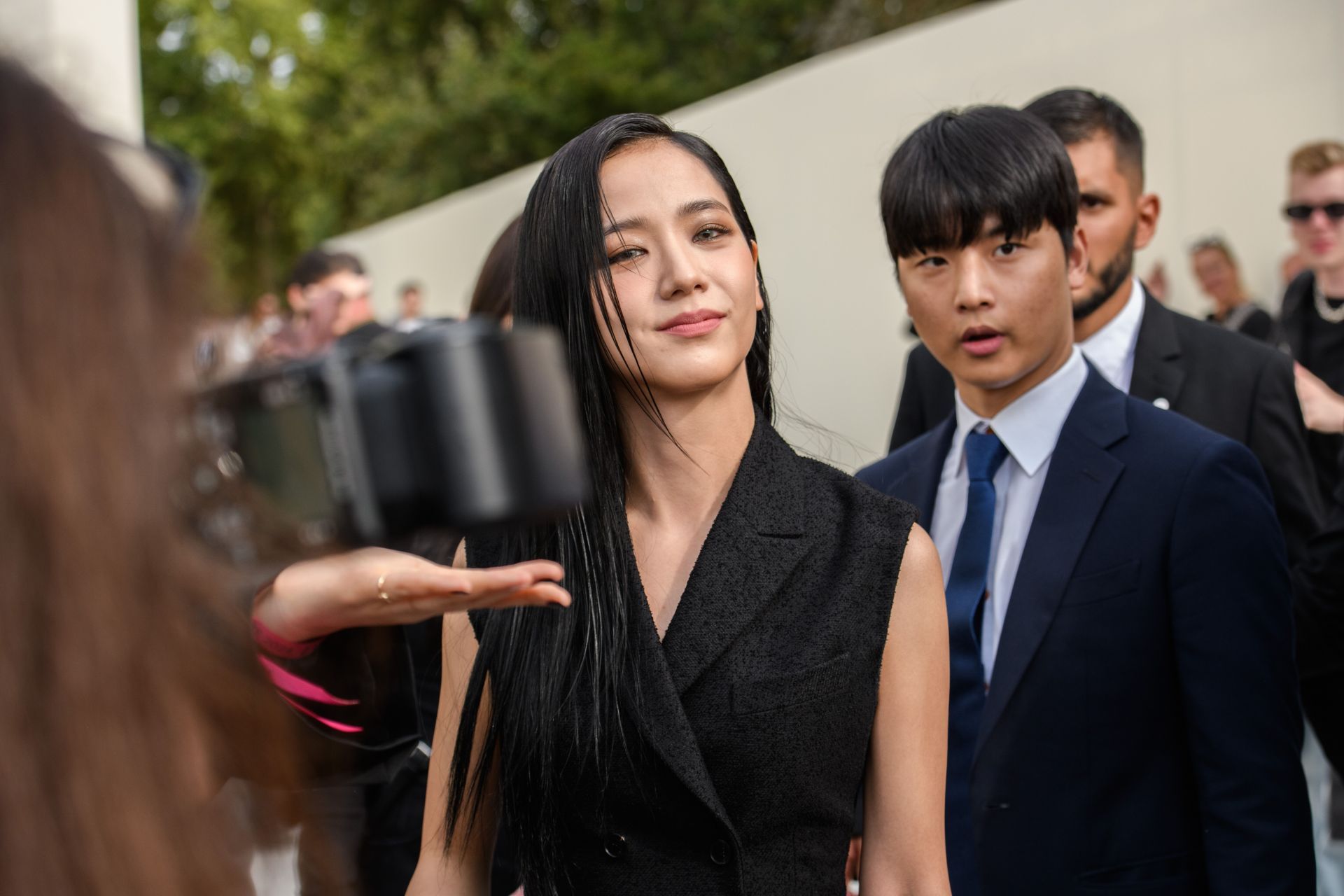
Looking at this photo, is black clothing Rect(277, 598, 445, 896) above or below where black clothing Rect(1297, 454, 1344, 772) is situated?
above

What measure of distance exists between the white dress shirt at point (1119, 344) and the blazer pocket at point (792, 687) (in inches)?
66.0

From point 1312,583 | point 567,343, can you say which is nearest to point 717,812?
point 567,343

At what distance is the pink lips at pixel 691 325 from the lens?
1848 mm

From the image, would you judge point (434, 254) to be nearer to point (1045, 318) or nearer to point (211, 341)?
point (1045, 318)

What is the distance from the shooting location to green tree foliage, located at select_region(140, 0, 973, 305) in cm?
1778

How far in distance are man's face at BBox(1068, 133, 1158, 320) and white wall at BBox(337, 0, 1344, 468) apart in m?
1.11

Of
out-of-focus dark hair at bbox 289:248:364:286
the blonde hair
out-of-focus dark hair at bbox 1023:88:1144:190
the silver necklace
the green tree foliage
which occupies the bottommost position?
the silver necklace

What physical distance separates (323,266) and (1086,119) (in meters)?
3.99

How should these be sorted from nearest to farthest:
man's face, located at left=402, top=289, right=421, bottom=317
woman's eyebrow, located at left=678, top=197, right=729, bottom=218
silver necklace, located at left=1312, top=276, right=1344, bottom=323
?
woman's eyebrow, located at left=678, top=197, right=729, bottom=218 < silver necklace, located at left=1312, top=276, right=1344, bottom=323 < man's face, located at left=402, top=289, right=421, bottom=317

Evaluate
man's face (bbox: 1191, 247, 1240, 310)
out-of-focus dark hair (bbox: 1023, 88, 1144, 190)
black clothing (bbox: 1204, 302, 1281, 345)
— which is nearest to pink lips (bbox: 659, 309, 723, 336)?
out-of-focus dark hair (bbox: 1023, 88, 1144, 190)

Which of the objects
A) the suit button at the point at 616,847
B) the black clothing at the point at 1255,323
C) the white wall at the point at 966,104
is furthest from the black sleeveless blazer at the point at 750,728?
the black clothing at the point at 1255,323

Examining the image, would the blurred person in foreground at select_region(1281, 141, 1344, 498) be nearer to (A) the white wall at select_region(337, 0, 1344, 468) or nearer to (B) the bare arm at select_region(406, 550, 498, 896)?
(A) the white wall at select_region(337, 0, 1344, 468)

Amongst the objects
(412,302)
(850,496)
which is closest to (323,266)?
(850,496)

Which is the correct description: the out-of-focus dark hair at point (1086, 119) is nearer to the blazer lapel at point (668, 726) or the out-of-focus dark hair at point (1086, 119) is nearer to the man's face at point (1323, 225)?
the man's face at point (1323, 225)
